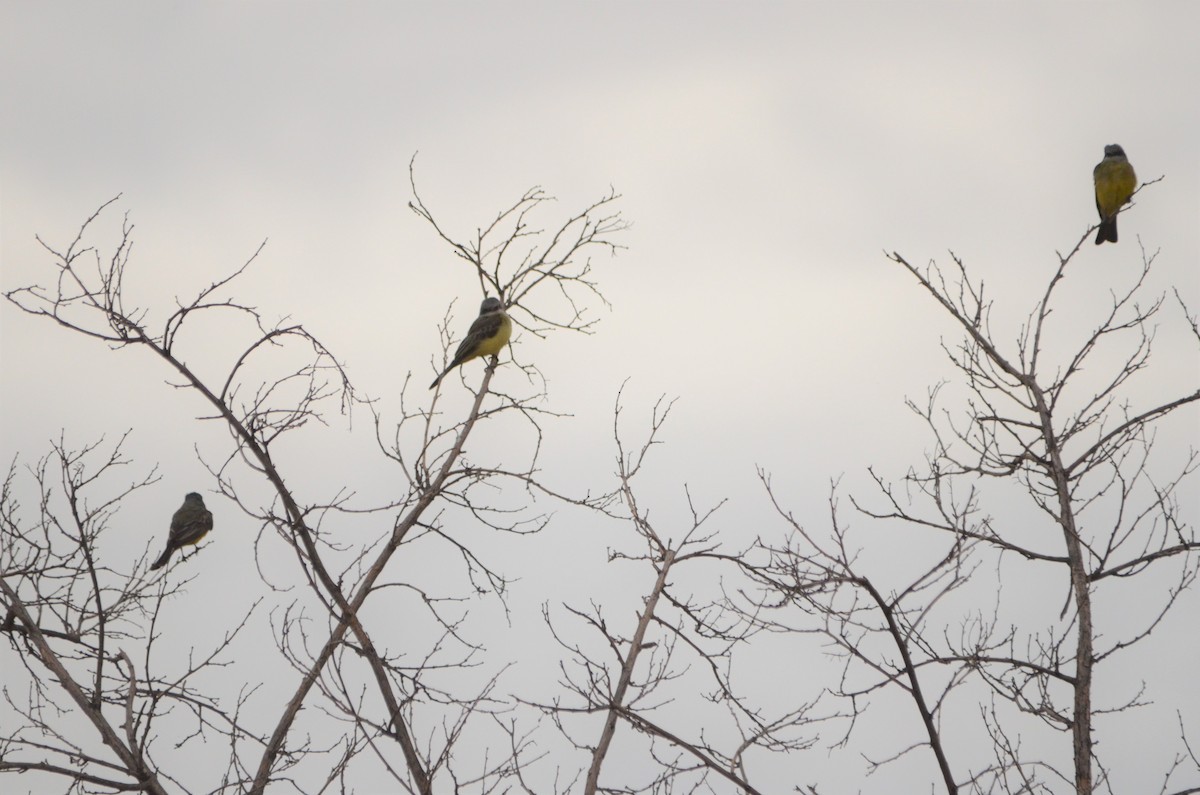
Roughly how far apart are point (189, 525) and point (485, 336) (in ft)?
14.8

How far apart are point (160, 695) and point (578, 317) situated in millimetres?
3506

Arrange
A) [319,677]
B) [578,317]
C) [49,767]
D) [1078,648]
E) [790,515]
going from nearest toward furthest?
[790,515]
[49,767]
[319,677]
[1078,648]
[578,317]

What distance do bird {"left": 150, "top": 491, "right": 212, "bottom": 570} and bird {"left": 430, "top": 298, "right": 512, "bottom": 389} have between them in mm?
3941

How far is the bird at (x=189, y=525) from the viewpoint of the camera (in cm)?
1425

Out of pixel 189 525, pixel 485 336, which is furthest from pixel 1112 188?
pixel 189 525

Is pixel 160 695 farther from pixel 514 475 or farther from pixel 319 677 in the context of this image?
pixel 514 475

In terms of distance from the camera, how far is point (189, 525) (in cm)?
1451

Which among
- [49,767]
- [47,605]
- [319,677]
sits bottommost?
[49,767]

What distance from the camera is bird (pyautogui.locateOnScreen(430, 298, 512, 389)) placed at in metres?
12.2

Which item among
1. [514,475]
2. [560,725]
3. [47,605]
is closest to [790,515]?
[560,725]

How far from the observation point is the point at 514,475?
320 inches

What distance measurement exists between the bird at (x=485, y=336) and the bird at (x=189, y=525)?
3941 millimetres

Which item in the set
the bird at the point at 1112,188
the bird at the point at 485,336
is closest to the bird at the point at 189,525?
the bird at the point at 485,336

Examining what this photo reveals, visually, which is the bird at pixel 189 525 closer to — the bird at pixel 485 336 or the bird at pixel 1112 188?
the bird at pixel 485 336
